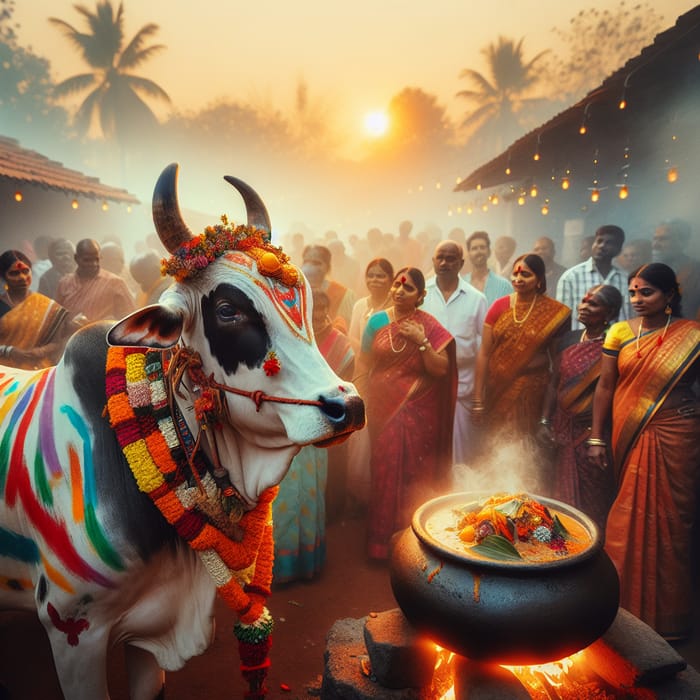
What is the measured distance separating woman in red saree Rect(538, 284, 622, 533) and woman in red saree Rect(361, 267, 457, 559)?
0.90m

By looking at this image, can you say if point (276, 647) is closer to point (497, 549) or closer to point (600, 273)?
point (497, 549)

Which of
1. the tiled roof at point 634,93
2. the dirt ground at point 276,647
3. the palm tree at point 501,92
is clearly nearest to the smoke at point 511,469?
the dirt ground at point 276,647

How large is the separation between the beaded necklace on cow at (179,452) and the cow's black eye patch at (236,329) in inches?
4.3

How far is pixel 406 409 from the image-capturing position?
422cm

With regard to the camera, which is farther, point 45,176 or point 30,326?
point 45,176

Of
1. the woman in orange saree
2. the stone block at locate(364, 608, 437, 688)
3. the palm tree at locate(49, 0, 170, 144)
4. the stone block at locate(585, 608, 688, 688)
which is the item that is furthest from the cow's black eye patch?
the palm tree at locate(49, 0, 170, 144)

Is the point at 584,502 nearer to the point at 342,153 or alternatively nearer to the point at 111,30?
the point at 342,153

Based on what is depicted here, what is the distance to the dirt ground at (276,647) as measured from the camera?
2.97 meters

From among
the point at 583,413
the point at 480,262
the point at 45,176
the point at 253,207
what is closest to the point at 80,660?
the point at 253,207

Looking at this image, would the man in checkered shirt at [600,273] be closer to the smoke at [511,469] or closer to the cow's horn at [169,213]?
the smoke at [511,469]

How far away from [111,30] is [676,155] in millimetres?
22344

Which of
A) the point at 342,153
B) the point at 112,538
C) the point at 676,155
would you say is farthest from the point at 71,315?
the point at 342,153

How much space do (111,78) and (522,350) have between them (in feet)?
75.6

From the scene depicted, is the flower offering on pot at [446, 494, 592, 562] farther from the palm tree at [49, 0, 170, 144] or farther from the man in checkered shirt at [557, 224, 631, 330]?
the palm tree at [49, 0, 170, 144]
